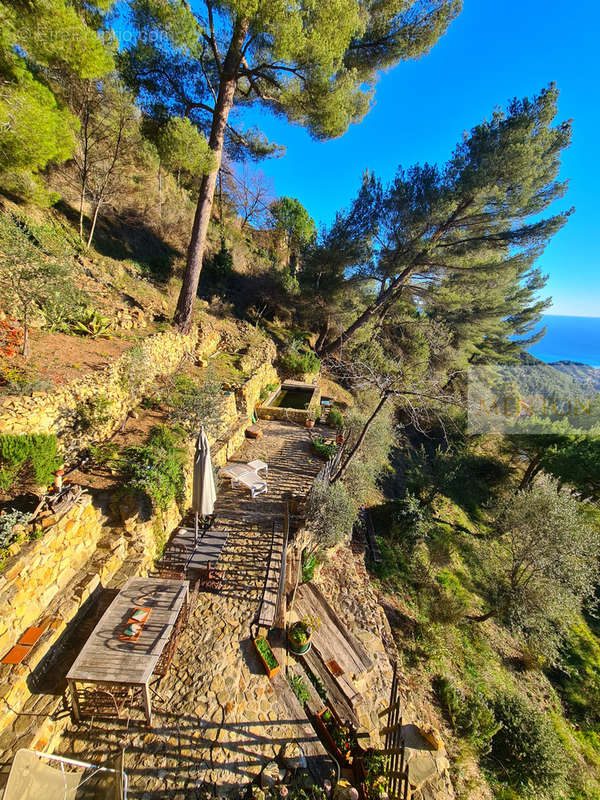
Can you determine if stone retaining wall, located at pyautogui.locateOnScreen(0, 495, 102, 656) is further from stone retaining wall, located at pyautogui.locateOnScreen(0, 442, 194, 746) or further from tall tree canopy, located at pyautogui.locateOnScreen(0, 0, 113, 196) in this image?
tall tree canopy, located at pyautogui.locateOnScreen(0, 0, 113, 196)

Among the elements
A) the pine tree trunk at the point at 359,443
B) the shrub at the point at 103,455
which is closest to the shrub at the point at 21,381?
the shrub at the point at 103,455

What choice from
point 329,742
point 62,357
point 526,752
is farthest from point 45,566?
point 526,752

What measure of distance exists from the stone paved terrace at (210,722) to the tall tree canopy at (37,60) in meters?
11.9

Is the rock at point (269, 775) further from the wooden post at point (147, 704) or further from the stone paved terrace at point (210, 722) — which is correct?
the wooden post at point (147, 704)

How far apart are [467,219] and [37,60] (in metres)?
15.6

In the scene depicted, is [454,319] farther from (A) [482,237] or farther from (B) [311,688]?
(B) [311,688]

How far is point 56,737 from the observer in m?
3.54

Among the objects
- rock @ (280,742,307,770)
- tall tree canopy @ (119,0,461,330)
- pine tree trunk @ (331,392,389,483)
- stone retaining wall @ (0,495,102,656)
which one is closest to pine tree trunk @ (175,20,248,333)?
tall tree canopy @ (119,0,461,330)

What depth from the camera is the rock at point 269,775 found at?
3.55m

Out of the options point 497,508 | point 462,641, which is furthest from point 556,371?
point 462,641

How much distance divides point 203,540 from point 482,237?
1618 centimetres

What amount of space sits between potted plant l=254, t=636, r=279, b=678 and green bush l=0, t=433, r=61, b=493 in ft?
13.7

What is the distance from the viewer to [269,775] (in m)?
3.62

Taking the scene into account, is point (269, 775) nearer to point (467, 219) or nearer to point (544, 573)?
point (544, 573)
